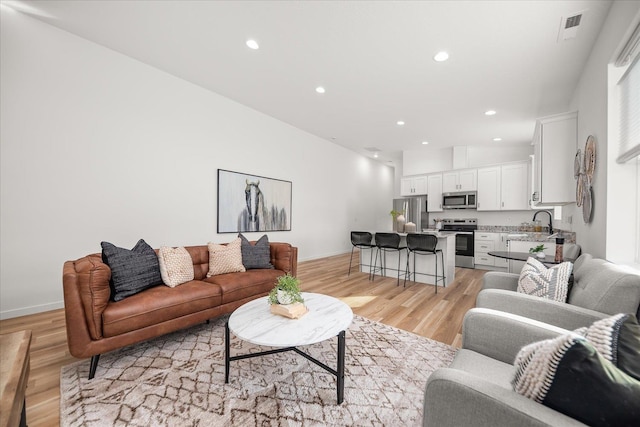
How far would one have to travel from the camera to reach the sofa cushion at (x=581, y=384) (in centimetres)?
62

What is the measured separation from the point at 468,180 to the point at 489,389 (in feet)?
20.7

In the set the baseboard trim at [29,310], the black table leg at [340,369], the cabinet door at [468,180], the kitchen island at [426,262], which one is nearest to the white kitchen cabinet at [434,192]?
the cabinet door at [468,180]

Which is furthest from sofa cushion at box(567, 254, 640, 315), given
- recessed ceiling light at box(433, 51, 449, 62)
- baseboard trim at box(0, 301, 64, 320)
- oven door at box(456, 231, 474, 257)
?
baseboard trim at box(0, 301, 64, 320)

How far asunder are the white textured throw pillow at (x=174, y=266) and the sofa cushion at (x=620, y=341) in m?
2.80

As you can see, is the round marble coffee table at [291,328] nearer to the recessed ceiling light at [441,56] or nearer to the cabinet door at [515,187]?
the recessed ceiling light at [441,56]

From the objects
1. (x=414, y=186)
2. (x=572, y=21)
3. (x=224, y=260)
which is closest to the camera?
(x=572, y=21)

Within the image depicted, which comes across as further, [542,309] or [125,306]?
[125,306]

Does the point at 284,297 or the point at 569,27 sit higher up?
the point at 569,27

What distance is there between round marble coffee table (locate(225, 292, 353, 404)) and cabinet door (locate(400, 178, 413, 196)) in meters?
5.79

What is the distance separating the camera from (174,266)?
252 centimetres

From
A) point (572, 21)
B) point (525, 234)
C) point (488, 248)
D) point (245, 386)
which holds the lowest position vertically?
point (245, 386)

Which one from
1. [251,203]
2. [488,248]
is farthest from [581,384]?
[488,248]

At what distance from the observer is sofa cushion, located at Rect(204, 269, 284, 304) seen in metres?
2.58

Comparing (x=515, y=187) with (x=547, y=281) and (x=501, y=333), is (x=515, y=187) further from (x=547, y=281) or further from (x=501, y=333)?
(x=501, y=333)
